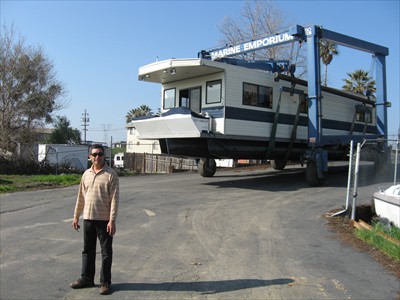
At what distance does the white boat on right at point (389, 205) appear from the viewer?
902 centimetres

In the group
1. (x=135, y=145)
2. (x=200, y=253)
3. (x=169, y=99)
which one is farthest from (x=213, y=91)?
(x=135, y=145)

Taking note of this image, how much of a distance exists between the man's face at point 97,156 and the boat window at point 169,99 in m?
11.0

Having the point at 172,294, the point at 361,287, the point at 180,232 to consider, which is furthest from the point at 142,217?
the point at 361,287

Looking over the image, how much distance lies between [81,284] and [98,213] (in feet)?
2.97

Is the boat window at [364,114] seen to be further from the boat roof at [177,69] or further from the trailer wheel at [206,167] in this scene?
the boat roof at [177,69]

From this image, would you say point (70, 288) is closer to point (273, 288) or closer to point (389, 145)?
point (273, 288)

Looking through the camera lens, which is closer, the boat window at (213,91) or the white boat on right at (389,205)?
the white boat on right at (389,205)

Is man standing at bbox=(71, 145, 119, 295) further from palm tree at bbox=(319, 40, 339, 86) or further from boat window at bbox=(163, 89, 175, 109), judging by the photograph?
palm tree at bbox=(319, 40, 339, 86)

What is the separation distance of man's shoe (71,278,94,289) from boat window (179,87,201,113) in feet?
34.0

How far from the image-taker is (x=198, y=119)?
13258mm

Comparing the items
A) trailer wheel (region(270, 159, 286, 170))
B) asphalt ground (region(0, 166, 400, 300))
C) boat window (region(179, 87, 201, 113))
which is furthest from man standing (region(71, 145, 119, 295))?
trailer wheel (region(270, 159, 286, 170))

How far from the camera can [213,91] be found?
14.2 metres

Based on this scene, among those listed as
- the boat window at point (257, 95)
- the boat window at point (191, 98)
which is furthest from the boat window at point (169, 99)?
the boat window at point (257, 95)

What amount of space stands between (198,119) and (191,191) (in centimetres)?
243
